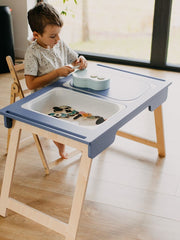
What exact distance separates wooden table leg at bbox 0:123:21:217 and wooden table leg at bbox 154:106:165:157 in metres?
0.89

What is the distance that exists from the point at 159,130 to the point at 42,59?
843mm

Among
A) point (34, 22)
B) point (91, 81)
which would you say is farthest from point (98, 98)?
point (34, 22)

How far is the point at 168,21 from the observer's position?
3.53m

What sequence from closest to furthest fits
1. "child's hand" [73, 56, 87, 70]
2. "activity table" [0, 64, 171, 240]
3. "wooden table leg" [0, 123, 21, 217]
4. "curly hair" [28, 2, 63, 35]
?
"activity table" [0, 64, 171, 240], "wooden table leg" [0, 123, 21, 217], "curly hair" [28, 2, 63, 35], "child's hand" [73, 56, 87, 70]

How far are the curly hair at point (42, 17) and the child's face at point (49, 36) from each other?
0.02 meters

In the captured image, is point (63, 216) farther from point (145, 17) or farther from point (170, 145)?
point (145, 17)

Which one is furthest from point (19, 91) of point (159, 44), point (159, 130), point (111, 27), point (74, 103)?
point (111, 27)

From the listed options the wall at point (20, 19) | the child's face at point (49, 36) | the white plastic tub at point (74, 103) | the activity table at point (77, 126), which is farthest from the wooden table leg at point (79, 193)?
the wall at point (20, 19)

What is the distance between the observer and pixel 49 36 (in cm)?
197

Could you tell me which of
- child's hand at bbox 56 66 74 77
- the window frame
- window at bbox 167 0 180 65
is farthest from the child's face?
window at bbox 167 0 180 65

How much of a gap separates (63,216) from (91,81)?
2.38ft

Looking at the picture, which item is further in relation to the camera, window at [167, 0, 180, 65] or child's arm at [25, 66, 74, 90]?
window at [167, 0, 180, 65]

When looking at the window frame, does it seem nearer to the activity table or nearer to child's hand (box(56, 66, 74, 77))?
the activity table

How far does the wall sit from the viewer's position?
152 inches
